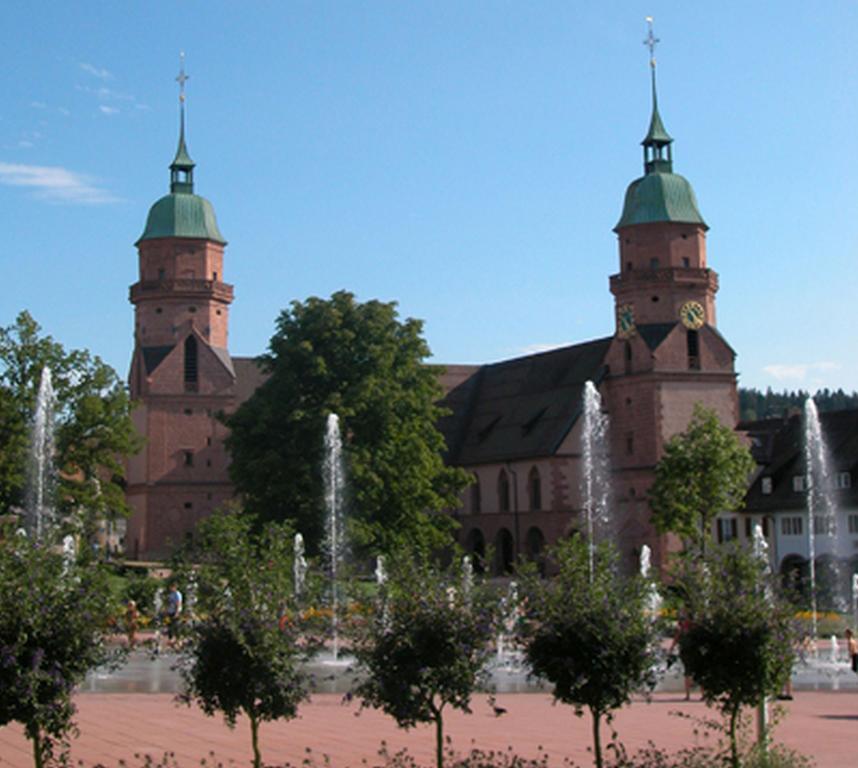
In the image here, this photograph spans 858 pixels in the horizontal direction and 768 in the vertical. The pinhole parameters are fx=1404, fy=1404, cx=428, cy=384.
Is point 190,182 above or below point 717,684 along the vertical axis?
above

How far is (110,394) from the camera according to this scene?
57.6 m

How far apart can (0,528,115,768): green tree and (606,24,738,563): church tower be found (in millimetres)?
56480

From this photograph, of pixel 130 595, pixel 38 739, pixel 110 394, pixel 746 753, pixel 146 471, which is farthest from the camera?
pixel 146 471

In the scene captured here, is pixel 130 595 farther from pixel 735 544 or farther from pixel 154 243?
pixel 154 243

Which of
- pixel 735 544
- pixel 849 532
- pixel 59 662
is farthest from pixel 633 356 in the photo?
pixel 59 662

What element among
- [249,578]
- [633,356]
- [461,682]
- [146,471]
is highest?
[633,356]

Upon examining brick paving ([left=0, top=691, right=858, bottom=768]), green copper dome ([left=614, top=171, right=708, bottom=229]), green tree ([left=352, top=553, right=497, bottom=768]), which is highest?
green copper dome ([left=614, top=171, right=708, bottom=229])

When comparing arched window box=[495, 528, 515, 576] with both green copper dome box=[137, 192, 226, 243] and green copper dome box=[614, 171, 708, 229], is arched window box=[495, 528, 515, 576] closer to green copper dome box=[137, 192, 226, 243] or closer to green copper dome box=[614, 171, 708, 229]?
green copper dome box=[614, 171, 708, 229]

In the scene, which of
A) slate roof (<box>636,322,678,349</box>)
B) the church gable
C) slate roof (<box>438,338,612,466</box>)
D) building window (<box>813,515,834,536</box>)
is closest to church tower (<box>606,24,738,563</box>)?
slate roof (<box>636,322,678,349</box>)

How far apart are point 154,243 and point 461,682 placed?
66.3 meters

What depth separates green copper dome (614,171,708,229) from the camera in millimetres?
72875

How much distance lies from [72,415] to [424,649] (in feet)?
146

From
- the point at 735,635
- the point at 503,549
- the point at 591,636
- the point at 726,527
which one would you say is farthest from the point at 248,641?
the point at 503,549

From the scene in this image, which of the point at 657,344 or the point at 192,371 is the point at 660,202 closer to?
the point at 657,344
